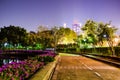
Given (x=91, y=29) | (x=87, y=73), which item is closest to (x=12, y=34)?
(x=91, y=29)

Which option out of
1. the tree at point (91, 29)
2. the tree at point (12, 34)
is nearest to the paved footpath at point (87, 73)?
the tree at point (91, 29)

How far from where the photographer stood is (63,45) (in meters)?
115

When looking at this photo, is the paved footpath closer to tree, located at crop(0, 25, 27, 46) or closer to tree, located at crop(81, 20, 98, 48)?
tree, located at crop(81, 20, 98, 48)

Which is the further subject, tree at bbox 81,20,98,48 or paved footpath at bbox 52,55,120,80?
tree at bbox 81,20,98,48

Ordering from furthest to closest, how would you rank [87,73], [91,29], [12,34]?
[12,34], [91,29], [87,73]

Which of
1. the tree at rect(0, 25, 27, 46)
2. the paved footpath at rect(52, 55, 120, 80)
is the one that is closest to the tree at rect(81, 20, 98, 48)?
the paved footpath at rect(52, 55, 120, 80)

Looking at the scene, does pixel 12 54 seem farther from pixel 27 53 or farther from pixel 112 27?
pixel 112 27

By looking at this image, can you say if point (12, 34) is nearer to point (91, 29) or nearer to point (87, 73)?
point (91, 29)

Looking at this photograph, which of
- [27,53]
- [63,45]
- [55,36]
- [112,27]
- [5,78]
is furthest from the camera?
[63,45]

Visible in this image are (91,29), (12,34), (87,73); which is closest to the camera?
(87,73)

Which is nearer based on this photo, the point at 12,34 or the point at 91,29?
the point at 91,29

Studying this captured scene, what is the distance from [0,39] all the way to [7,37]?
15.0ft

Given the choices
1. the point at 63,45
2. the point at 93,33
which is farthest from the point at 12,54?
the point at 63,45

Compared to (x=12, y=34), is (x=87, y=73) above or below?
below
